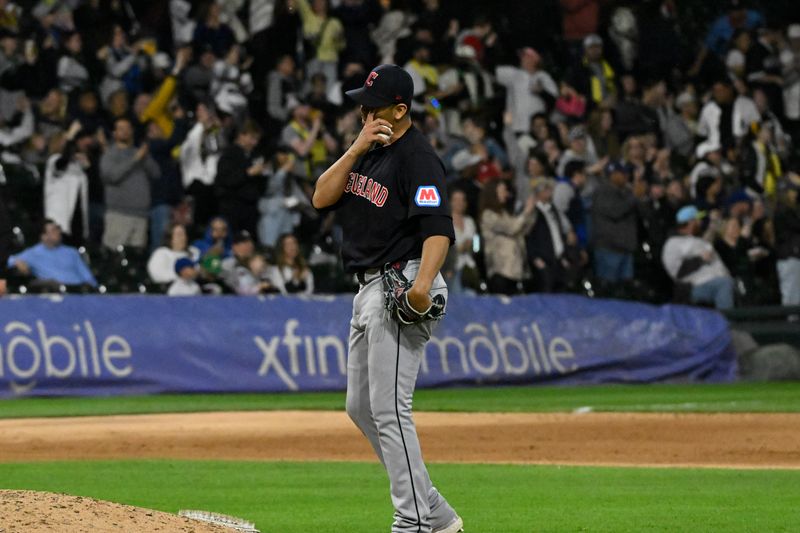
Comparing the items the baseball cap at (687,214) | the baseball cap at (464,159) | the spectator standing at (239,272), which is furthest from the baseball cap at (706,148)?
the spectator standing at (239,272)

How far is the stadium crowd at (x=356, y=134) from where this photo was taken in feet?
59.2

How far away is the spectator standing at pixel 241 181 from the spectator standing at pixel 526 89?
453 centimetres

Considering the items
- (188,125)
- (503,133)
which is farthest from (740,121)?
(188,125)

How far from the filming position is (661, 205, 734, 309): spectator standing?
66.3 feet

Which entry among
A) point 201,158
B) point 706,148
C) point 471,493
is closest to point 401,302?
point 471,493

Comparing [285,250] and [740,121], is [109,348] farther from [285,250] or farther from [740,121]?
[740,121]

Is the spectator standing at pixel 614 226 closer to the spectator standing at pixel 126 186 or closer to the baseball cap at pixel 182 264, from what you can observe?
the baseball cap at pixel 182 264

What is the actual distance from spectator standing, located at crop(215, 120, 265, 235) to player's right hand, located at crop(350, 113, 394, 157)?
1176cm

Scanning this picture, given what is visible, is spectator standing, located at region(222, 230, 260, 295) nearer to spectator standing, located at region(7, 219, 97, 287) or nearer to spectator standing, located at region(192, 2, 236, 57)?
spectator standing, located at region(7, 219, 97, 287)

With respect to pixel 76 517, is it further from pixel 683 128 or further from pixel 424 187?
pixel 683 128

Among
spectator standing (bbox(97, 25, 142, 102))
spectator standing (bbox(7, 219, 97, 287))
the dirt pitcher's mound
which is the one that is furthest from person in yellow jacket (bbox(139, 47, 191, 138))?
the dirt pitcher's mound

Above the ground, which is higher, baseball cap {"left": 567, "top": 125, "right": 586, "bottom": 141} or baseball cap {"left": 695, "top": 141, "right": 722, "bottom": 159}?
baseball cap {"left": 567, "top": 125, "right": 586, "bottom": 141}

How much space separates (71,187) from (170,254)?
1.40m

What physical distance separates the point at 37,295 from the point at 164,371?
167 centimetres
